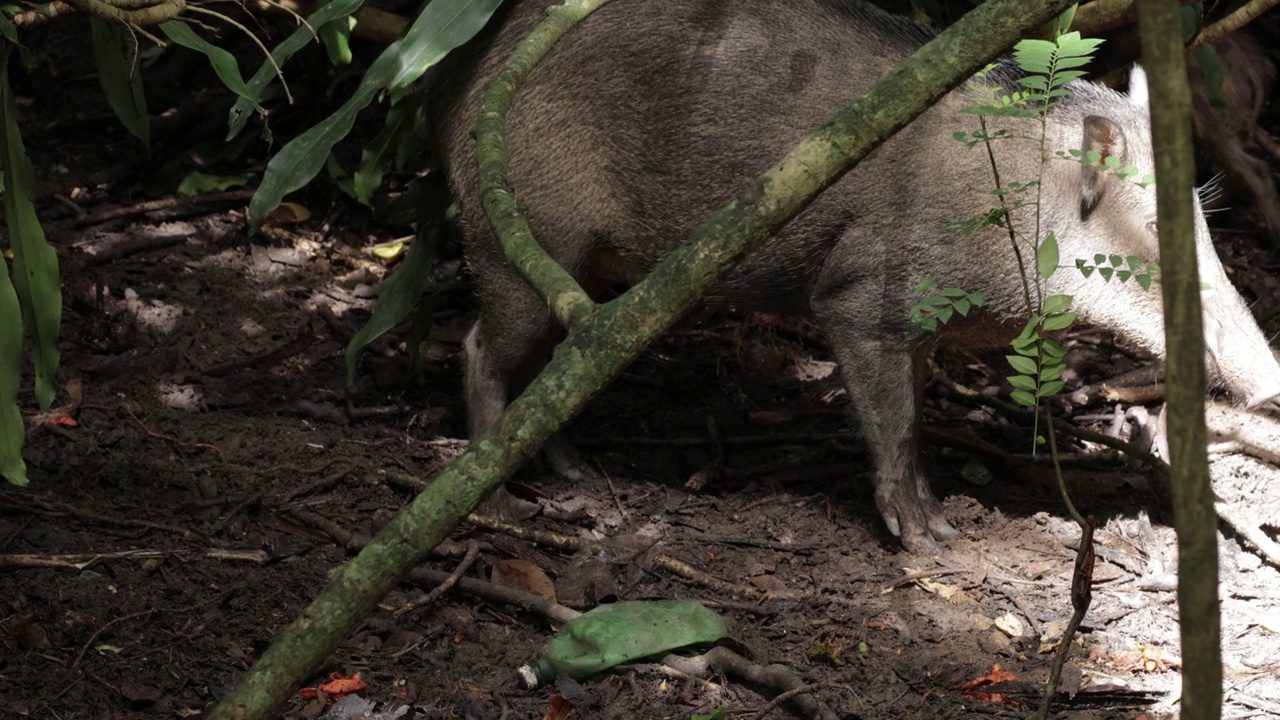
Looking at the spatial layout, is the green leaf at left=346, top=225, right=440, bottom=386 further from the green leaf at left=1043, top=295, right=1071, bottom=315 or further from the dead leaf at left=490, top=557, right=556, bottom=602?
the green leaf at left=1043, top=295, right=1071, bottom=315

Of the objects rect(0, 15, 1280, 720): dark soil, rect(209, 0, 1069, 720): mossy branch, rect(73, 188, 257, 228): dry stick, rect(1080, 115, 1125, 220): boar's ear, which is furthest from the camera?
rect(73, 188, 257, 228): dry stick

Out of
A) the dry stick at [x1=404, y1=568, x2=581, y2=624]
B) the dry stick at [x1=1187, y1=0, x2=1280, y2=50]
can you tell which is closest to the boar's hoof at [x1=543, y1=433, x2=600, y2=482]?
the dry stick at [x1=404, y1=568, x2=581, y2=624]

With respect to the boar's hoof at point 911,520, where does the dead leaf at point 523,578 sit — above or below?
below

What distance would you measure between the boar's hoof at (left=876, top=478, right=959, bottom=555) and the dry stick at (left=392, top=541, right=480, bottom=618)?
139 centimetres

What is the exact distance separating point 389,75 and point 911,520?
2230mm

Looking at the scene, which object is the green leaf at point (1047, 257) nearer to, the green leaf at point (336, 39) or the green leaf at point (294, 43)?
the green leaf at point (294, 43)

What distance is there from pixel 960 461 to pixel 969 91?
1.44 meters

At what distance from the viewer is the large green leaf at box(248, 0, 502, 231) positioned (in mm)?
3701

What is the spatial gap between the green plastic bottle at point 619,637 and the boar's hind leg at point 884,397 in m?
1.05

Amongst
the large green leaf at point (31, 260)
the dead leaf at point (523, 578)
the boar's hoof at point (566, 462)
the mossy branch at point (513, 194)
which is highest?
the mossy branch at point (513, 194)

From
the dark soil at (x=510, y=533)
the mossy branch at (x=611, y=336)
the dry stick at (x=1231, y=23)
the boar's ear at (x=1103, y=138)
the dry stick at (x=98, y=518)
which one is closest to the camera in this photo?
the mossy branch at (x=611, y=336)

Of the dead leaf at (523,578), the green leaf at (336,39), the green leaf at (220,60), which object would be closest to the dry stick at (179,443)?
the dead leaf at (523,578)

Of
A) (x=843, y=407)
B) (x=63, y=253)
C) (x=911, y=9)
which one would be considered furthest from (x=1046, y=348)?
(x=63, y=253)

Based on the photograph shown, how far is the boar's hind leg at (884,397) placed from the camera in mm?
4086
